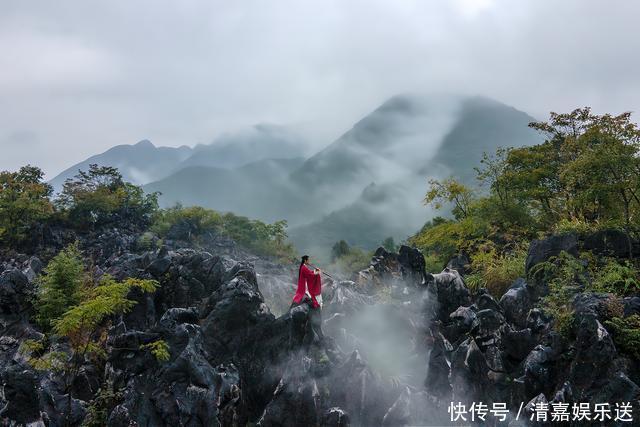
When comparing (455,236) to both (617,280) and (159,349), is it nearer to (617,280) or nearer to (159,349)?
(617,280)

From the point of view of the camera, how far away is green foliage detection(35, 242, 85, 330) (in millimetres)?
15641

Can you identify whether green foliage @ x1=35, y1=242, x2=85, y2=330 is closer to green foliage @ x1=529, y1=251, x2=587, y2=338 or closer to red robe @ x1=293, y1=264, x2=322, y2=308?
red robe @ x1=293, y1=264, x2=322, y2=308

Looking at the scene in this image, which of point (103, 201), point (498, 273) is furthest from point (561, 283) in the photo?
point (103, 201)

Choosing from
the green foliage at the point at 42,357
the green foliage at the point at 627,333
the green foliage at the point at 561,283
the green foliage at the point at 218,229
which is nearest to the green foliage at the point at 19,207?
the green foliage at the point at 218,229

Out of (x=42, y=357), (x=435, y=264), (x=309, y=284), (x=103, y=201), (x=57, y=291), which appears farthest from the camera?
(x=103, y=201)

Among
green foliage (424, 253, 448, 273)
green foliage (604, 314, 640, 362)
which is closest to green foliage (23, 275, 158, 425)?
green foliage (604, 314, 640, 362)

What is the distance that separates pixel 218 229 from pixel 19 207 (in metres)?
16.2

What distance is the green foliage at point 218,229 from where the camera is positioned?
138ft

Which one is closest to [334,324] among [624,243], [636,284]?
[636,284]

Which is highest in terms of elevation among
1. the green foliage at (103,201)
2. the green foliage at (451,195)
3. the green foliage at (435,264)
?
the green foliage at (103,201)

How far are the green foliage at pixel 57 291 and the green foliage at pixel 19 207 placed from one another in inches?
744

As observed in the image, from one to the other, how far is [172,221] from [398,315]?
112 ft

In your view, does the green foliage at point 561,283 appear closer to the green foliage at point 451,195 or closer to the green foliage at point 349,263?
the green foliage at point 451,195

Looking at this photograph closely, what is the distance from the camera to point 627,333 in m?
9.96
